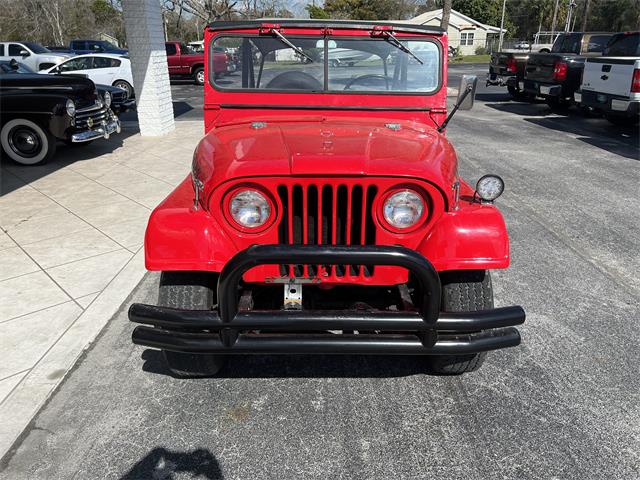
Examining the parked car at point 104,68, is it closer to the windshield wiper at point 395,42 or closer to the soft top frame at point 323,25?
the soft top frame at point 323,25

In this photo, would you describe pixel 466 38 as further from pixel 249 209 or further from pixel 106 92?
pixel 249 209

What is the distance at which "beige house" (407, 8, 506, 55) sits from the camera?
2118 inches

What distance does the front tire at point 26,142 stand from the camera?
25.8ft

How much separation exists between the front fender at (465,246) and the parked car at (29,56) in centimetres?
1897

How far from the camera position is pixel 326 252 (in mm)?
2105

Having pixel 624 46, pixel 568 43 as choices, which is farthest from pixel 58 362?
pixel 568 43

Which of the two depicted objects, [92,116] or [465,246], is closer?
[465,246]

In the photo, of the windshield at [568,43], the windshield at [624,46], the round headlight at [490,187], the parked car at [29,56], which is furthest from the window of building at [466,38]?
the round headlight at [490,187]

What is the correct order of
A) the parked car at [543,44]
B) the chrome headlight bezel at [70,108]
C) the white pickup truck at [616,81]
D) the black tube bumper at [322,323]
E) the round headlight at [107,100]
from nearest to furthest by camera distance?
1. the black tube bumper at [322,323]
2. the chrome headlight bezel at [70,108]
3. the round headlight at [107,100]
4. the white pickup truck at [616,81]
5. the parked car at [543,44]

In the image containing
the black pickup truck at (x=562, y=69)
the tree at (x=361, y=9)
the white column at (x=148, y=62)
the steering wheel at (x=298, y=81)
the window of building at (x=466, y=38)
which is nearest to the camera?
the steering wheel at (x=298, y=81)

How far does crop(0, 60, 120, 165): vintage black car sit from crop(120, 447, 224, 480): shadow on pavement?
685cm

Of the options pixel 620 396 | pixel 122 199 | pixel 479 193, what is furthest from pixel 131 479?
pixel 122 199

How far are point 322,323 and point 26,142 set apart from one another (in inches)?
300

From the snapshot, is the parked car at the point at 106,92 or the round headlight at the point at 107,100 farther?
the parked car at the point at 106,92
